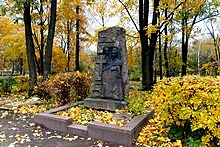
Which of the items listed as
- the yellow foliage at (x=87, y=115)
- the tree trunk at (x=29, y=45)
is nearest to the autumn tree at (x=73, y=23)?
the tree trunk at (x=29, y=45)

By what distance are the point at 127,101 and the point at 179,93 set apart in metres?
2.23

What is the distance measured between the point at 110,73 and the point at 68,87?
1.61m

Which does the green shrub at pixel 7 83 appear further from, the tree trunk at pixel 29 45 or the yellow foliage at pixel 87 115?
the yellow foliage at pixel 87 115

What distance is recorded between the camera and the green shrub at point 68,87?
6.80 meters

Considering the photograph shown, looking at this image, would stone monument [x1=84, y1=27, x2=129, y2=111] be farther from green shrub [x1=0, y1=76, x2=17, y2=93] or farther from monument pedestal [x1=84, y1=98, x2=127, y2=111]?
green shrub [x1=0, y1=76, x2=17, y2=93]

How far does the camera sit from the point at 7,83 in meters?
10.9

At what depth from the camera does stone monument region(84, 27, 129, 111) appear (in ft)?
19.5

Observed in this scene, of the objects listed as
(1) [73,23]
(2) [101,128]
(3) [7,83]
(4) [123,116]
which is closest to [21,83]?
(3) [7,83]

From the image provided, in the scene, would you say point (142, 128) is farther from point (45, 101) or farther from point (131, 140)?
point (45, 101)

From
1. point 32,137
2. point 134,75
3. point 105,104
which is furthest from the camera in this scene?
point 134,75

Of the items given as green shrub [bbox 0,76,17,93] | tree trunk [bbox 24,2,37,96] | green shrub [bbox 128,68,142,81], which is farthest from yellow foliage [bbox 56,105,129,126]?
green shrub [bbox 128,68,142,81]

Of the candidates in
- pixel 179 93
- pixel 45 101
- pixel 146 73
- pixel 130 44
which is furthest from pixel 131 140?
pixel 130 44

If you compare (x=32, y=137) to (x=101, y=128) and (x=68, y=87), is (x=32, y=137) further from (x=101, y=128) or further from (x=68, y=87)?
(x=68, y=87)

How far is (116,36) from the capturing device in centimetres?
609
